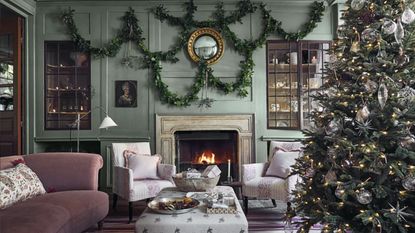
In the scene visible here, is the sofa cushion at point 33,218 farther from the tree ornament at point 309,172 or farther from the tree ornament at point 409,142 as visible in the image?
the tree ornament at point 409,142

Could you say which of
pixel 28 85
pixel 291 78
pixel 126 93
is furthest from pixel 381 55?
pixel 28 85

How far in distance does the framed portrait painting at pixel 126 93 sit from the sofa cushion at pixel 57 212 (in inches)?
73.9

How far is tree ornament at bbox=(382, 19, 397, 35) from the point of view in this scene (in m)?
2.04

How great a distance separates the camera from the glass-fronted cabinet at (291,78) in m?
5.06

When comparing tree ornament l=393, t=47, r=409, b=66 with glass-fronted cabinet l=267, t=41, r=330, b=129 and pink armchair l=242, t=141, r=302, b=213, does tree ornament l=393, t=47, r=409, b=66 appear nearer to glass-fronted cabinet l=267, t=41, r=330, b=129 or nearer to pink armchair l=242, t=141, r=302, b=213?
pink armchair l=242, t=141, r=302, b=213

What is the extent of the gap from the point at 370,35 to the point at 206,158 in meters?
3.40

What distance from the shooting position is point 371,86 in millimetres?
2068

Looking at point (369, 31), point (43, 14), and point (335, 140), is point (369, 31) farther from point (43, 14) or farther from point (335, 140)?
point (43, 14)

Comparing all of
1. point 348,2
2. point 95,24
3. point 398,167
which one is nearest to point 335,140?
point 398,167

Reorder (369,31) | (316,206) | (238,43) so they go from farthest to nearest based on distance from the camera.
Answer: (238,43)
(316,206)
(369,31)

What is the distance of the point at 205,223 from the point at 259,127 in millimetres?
2808

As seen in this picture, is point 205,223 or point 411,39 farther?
point 205,223

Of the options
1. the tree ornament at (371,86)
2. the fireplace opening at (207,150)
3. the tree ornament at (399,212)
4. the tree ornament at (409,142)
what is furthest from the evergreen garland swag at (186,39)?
the tree ornament at (399,212)

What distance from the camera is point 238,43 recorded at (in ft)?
16.1
